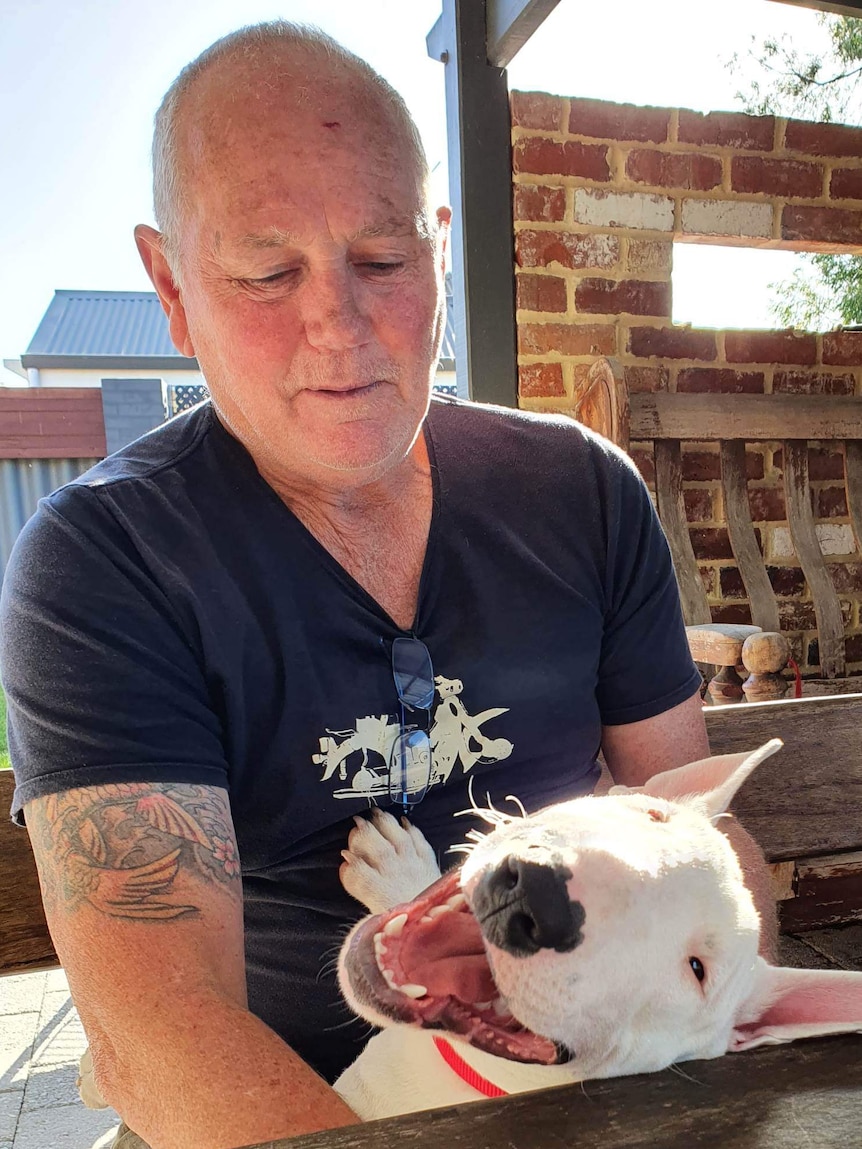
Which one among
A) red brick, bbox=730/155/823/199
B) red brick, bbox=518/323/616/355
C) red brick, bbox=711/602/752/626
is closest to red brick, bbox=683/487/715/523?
red brick, bbox=711/602/752/626

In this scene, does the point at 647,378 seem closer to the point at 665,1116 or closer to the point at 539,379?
the point at 539,379

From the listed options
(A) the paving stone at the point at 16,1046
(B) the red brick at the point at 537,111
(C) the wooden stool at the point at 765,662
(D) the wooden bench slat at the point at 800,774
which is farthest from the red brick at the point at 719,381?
(A) the paving stone at the point at 16,1046

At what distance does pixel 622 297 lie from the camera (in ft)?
9.81

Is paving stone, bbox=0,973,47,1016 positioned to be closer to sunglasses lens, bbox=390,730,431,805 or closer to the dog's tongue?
sunglasses lens, bbox=390,730,431,805

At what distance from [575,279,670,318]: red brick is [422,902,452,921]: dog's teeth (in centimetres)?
243

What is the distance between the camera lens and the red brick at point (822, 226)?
3.19 metres

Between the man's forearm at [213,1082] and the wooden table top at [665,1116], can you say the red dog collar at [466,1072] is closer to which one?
the man's forearm at [213,1082]

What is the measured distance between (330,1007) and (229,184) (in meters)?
1.11

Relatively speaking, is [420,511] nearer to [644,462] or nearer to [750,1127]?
[750,1127]

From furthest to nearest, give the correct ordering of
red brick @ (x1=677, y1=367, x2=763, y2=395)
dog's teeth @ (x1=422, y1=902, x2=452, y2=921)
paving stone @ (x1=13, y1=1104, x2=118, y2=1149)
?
red brick @ (x1=677, y1=367, x2=763, y2=395), paving stone @ (x1=13, y1=1104, x2=118, y2=1149), dog's teeth @ (x1=422, y1=902, x2=452, y2=921)

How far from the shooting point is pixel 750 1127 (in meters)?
0.53

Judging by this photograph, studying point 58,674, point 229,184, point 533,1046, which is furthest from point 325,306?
point 533,1046

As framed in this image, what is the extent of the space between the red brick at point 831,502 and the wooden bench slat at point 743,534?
46 cm

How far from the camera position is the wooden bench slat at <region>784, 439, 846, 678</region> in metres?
3.11
